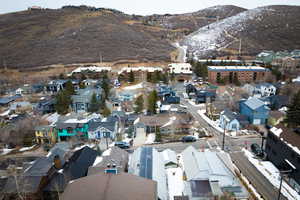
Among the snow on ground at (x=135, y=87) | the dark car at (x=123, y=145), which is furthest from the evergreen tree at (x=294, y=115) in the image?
the snow on ground at (x=135, y=87)

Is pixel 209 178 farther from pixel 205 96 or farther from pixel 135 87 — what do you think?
pixel 135 87

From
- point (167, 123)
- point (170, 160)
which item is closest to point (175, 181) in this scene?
point (170, 160)

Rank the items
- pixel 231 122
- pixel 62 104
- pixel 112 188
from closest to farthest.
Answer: pixel 112 188, pixel 231 122, pixel 62 104

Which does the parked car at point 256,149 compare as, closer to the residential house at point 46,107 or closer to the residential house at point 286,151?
the residential house at point 286,151

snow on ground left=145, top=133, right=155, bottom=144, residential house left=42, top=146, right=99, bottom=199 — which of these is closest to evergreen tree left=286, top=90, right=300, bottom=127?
snow on ground left=145, top=133, right=155, bottom=144

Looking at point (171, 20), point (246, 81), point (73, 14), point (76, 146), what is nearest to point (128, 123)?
point (76, 146)

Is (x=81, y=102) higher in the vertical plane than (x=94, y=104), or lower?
higher
